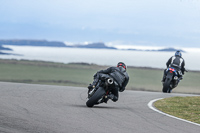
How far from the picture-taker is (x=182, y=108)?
551 inches

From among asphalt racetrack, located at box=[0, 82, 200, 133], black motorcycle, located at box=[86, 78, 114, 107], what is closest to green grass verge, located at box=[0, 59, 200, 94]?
black motorcycle, located at box=[86, 78, 114, 107]

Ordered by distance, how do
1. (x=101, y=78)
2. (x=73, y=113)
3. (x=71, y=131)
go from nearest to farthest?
(x=71, y=131), (x=73, y=113), (x=101, y=78)

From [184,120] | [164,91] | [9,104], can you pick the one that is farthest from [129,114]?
[164,91]

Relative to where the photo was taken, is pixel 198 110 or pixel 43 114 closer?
pixel 43 114

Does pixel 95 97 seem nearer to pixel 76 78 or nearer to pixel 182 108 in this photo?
pixel 182 108

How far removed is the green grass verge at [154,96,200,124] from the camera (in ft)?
39.3

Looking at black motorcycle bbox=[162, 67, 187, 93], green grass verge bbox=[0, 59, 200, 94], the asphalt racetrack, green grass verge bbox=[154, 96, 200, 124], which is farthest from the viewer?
green grass verge bbox=[0, 59, 200, 94]

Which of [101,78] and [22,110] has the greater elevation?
[101,78]

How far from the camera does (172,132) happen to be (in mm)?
8766

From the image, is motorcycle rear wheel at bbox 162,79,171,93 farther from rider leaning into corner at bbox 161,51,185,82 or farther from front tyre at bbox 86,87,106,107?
front tyre at bbox 86,87,106,107

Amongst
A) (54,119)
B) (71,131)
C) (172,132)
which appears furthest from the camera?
(54,119)

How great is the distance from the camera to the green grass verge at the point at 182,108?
12.0 meters

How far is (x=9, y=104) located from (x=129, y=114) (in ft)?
10.8

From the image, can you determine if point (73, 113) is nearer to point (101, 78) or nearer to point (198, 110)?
point (101, 78)
